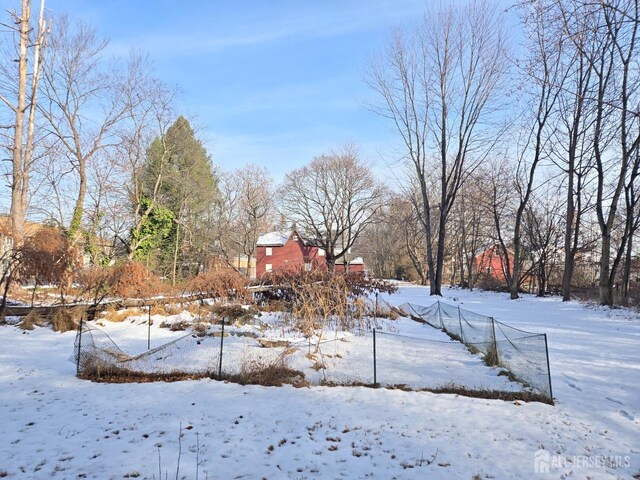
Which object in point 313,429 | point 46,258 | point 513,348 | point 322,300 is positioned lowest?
point 313,429

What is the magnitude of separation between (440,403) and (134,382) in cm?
527

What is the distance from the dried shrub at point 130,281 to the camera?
13.8 meters

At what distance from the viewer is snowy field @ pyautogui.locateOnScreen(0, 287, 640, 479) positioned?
4094 millimetres

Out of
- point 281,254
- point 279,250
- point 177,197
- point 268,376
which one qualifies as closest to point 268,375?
point 268,376

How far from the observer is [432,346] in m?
9.51

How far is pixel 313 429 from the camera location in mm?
5121

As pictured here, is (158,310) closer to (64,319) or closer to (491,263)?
(64,319)

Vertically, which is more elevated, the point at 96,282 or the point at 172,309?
the point at 96,282

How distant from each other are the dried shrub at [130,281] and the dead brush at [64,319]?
5.13ft

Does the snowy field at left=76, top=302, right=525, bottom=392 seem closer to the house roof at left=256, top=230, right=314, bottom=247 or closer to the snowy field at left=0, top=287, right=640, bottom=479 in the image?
the snowy field at left=0, top=287, right=640, bottom=479

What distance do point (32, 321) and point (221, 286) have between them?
586 centimetres

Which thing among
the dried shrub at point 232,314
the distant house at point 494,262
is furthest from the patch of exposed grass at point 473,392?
the distant house at point 494,262

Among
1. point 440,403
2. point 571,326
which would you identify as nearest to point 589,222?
point 571,326

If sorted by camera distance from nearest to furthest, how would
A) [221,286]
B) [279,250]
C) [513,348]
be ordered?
[513,348], [221,286], [279,250]
